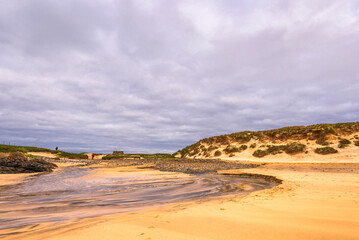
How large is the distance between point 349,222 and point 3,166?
847 inches

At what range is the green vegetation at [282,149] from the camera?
99.7 feet

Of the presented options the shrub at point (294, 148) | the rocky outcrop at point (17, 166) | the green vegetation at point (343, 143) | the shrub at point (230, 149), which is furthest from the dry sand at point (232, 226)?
the shrub at point (230, 149)

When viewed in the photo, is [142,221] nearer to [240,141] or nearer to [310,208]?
[310,208]

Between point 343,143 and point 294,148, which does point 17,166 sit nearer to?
point 294,148

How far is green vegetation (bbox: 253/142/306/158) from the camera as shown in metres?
30.4

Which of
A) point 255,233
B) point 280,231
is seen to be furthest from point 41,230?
point 280,231

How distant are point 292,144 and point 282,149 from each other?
6.16ft

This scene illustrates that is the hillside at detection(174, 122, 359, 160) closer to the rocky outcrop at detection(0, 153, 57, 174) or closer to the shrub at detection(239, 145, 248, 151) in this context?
the shrub at detection(239, 145, 248, 151)

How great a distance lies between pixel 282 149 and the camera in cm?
3195

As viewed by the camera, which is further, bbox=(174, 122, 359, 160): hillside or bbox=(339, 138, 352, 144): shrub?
bbox=(339, 138, 352, 144): shrub

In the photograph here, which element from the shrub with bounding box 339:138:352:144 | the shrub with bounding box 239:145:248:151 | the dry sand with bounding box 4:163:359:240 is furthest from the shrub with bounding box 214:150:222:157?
the dry sand with bounding box 4:163:359:240

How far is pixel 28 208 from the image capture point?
5531mm

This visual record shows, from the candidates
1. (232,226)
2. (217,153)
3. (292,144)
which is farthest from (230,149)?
(232,226)

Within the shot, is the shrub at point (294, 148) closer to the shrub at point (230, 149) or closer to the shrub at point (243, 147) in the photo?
the shrub at point (243, 147)
